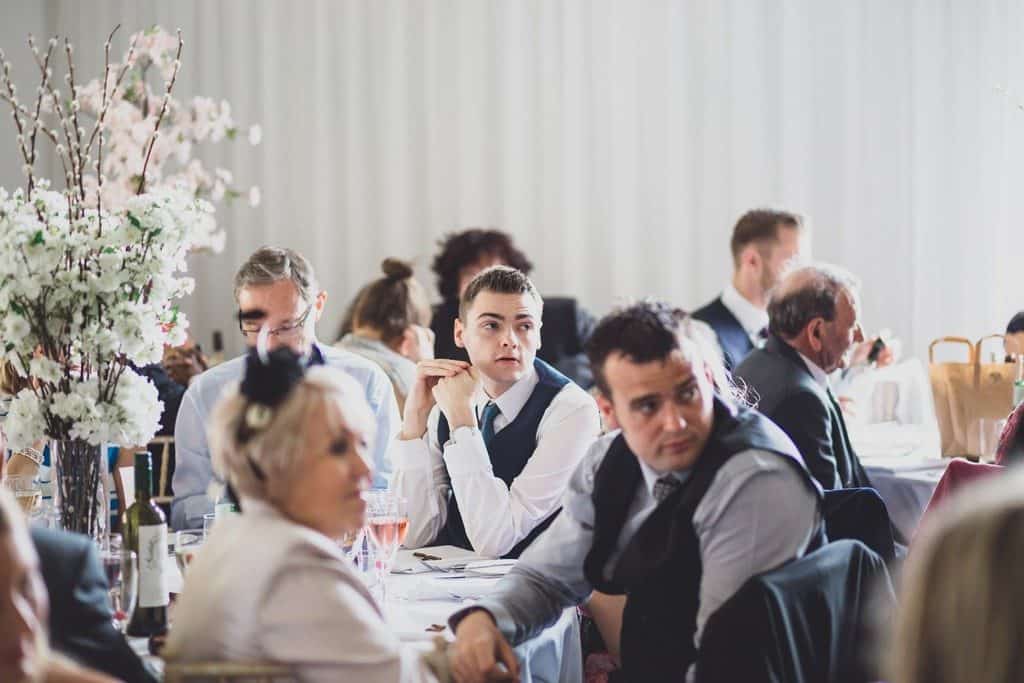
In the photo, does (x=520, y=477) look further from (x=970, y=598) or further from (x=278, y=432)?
(x=970, y=598)

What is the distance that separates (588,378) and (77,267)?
408cm

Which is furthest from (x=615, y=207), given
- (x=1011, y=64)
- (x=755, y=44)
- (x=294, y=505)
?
(x=294, y=505)

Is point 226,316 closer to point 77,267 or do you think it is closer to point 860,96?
point 860,96

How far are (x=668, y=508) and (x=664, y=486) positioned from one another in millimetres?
78

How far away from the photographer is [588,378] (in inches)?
253

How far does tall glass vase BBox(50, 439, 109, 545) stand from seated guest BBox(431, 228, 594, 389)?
11.9ft

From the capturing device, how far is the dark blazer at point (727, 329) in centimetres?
530

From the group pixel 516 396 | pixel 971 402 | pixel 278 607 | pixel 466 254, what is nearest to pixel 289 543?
pixel 278 607

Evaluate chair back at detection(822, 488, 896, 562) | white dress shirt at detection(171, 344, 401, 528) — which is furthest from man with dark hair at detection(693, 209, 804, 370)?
chair back at detection(822, 488, 896, 562)

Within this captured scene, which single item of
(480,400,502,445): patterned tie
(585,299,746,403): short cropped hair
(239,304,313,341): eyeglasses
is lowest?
(480,400,502,445): patterned tie

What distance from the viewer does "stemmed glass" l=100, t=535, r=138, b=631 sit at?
7.05 ft

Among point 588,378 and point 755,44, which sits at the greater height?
point 755,44

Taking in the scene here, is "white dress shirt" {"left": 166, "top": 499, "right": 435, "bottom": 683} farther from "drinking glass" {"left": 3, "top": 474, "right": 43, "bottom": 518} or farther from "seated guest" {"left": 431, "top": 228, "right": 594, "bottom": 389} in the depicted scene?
"seated guest" {"left": 431, "top": 228, "right": 594, "bottom": 389}

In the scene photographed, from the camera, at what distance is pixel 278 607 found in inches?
66.9
